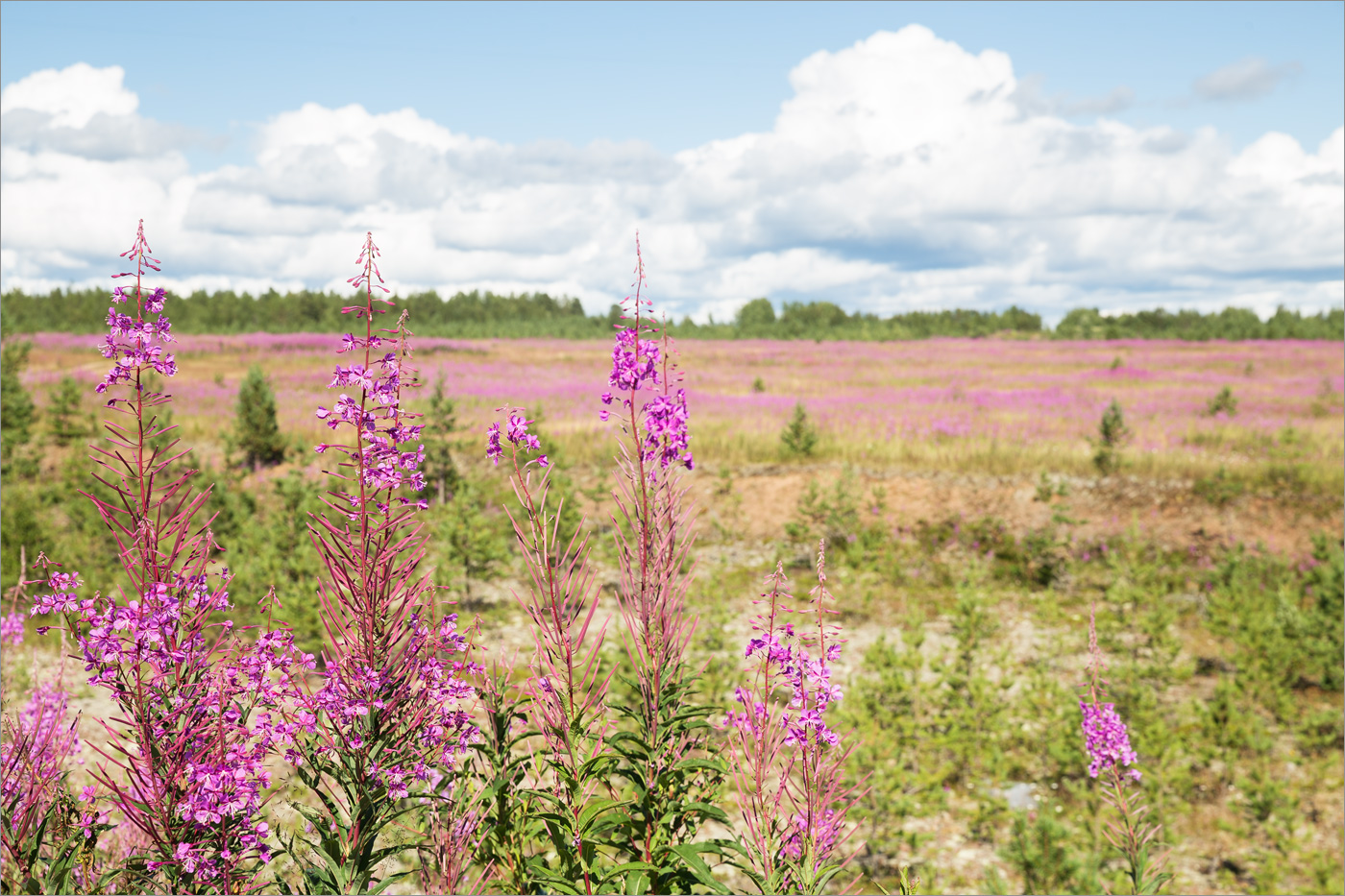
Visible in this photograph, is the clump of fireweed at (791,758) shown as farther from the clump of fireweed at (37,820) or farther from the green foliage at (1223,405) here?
the green foliage at (1223,405)

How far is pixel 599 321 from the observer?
7344 centimetres

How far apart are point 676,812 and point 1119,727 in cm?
179

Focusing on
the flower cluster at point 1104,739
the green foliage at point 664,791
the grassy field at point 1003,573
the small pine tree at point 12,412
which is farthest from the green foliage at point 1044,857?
the small pine tree at point 12,412

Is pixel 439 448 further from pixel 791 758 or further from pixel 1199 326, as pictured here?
pixel 1199 326

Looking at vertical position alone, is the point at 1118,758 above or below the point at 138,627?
below

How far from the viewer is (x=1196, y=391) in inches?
869

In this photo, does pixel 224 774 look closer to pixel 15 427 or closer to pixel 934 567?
pixel 934 567

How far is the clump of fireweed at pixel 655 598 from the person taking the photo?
94.3 inches

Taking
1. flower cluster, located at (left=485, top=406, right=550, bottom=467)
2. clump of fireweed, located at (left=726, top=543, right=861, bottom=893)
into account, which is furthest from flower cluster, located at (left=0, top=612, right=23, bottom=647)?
clump of fireweed, located at (left=726, top=543, right=861, bottom=893)

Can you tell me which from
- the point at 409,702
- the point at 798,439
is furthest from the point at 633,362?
the point at 798,439

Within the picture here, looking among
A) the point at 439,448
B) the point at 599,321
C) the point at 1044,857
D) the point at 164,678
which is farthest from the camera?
the point at 599,321

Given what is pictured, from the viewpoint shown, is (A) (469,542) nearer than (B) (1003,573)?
Yes

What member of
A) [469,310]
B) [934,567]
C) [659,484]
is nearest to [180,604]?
[659,484]

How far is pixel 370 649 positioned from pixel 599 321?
72.6 m
